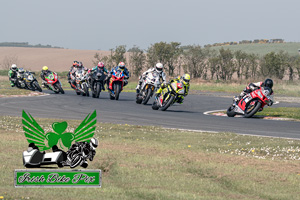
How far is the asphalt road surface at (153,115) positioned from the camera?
1908cm

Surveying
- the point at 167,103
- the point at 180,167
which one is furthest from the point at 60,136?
the point at 167,103

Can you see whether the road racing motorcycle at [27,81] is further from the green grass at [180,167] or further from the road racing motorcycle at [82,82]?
the green grass at [180,167]

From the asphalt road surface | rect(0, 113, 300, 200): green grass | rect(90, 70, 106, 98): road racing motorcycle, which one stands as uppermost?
→ rect(90, 70, 106, 98): road racing motorcycle

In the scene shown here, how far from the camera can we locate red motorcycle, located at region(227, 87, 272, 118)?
2247 centimetres

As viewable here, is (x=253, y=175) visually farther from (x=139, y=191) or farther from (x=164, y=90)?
(x=164, y=90)

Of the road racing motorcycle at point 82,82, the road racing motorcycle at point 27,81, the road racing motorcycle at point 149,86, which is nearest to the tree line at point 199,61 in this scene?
the road racing motorcycle at point 27,81

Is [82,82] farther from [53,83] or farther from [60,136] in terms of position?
[60,136]

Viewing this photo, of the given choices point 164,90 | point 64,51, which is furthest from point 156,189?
point 64,51

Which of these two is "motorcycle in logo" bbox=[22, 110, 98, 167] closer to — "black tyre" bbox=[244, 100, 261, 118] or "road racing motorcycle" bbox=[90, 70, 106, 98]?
"black tyre" bbox=[244, 100, 261, 118]

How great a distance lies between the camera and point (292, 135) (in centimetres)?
1742
